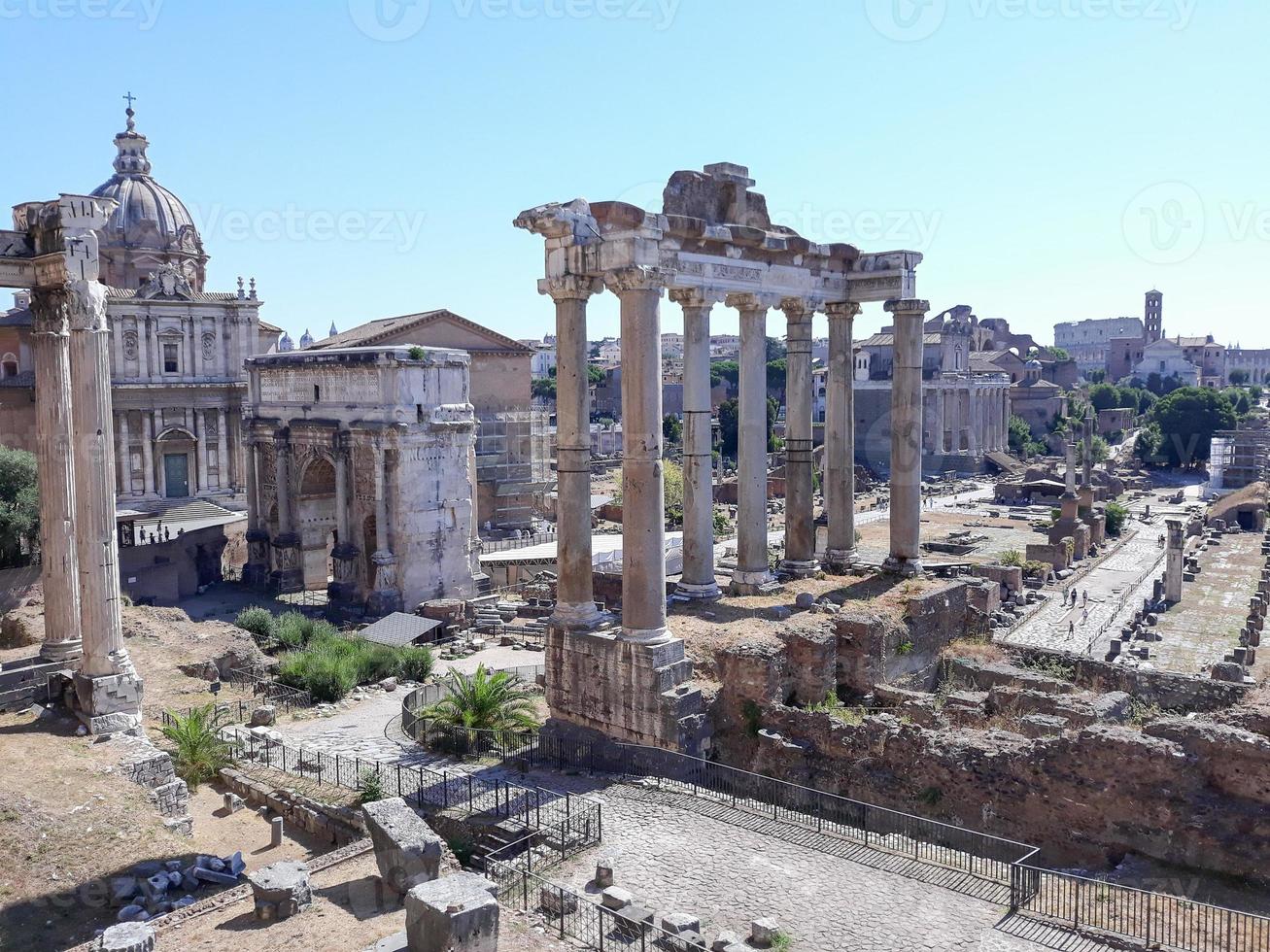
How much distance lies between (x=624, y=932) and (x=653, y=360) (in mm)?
8002

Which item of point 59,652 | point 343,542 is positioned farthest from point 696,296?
point 343,542

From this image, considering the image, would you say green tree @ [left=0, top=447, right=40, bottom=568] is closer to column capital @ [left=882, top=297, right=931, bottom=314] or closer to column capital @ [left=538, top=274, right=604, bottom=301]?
column capital @ [left=538, top=274, right=604, bottom=301]

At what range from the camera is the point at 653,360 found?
15219 millimetres

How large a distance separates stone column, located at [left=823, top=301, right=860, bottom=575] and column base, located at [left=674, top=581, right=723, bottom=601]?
3691mm

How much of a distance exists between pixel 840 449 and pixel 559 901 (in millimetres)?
12930

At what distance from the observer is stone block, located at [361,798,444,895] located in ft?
34.8

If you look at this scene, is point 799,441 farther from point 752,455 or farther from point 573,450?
point 573,450

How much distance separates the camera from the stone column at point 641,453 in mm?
15086

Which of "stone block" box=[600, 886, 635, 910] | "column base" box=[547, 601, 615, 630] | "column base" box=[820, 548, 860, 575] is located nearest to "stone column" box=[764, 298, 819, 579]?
"column base" box=[820, 548, 860, 575]

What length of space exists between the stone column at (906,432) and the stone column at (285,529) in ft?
86.1

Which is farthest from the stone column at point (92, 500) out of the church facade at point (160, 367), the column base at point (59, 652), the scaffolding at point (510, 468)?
the scaffolding at point (510, 468)

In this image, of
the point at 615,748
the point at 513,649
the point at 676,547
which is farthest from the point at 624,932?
the point at 676,547

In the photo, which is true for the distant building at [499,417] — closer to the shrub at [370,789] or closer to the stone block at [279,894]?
the shrub at [370,789]

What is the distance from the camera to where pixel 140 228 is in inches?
1932
